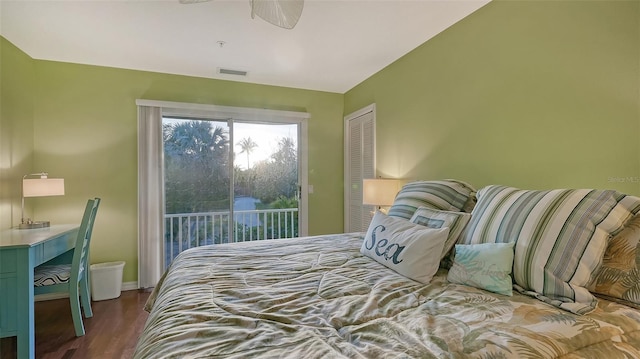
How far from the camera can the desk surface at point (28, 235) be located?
1.89 metres

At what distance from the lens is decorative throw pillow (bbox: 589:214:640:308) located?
1.04 m

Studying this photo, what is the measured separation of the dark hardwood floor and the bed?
1325 millimetres

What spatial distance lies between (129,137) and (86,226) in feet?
4.32

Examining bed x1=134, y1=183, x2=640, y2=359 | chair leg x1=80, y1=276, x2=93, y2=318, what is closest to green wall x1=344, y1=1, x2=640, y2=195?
bed x1=134, y1=183, x2=640, y2=359

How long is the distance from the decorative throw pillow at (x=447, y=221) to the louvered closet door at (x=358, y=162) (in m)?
1.76

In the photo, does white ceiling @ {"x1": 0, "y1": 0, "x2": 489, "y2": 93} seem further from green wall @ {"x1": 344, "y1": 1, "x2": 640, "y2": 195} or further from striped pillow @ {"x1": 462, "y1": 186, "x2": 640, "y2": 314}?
striped pillow @ {"x1": 462, "y1": 186, "x2": 640, "y2": 314}

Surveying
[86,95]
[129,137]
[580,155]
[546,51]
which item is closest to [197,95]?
[129,137]

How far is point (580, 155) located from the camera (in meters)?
1.51

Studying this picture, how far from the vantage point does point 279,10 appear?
1.66 meters

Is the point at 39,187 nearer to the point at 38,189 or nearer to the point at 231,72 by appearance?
the point at 38,189

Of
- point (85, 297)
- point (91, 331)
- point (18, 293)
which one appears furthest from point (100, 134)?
point (91, 331)

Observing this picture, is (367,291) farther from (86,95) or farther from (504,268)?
(86,95)

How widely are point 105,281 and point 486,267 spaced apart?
3446mm

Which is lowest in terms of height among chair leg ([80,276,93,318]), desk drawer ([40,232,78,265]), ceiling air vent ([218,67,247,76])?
chair leg ([80,276,93,318])
